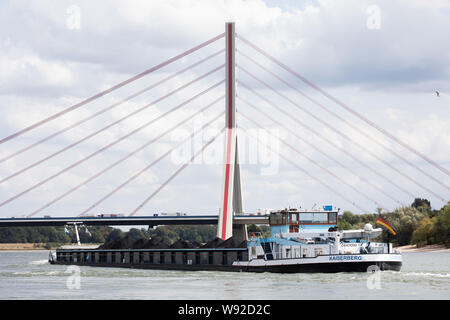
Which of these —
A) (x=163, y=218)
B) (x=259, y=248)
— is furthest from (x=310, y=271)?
(x=163, y=218)

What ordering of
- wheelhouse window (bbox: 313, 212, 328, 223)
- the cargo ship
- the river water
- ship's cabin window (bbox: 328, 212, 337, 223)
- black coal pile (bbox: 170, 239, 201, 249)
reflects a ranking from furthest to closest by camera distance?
black coal pile (bbox: 170, 239, 201, 249), ship's cabin window (bbox: 328, 212, 337, 223), wheelhouse window (bbox: 313, 212, 328, 223), the cargo ship, the river water

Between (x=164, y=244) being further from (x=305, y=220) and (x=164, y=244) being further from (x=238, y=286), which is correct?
(x=238, y=286)

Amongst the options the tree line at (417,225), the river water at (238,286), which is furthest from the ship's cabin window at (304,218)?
the tree line at (417,225)

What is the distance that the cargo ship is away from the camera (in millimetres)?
59906

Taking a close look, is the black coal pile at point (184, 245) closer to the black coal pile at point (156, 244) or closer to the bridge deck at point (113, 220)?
the black coal pile at point (156, 244)

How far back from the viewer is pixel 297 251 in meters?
63.9

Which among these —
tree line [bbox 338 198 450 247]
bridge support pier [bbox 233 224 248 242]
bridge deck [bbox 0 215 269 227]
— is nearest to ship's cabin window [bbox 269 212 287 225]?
bridge support pier [bbox 233 224 248 242]

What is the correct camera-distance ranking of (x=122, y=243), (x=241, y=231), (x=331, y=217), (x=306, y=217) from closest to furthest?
1. (x=306, y=217)
2. (x=331, y=217)
3. (x=122, y=243)
4. (x=241, y=231)

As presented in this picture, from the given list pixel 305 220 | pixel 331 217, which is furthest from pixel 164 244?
pixel 331 217

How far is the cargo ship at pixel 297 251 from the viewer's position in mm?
59906

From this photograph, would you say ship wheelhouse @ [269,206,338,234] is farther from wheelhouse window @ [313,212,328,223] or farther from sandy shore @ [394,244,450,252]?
sandy shore @ [394,244,450,252]
